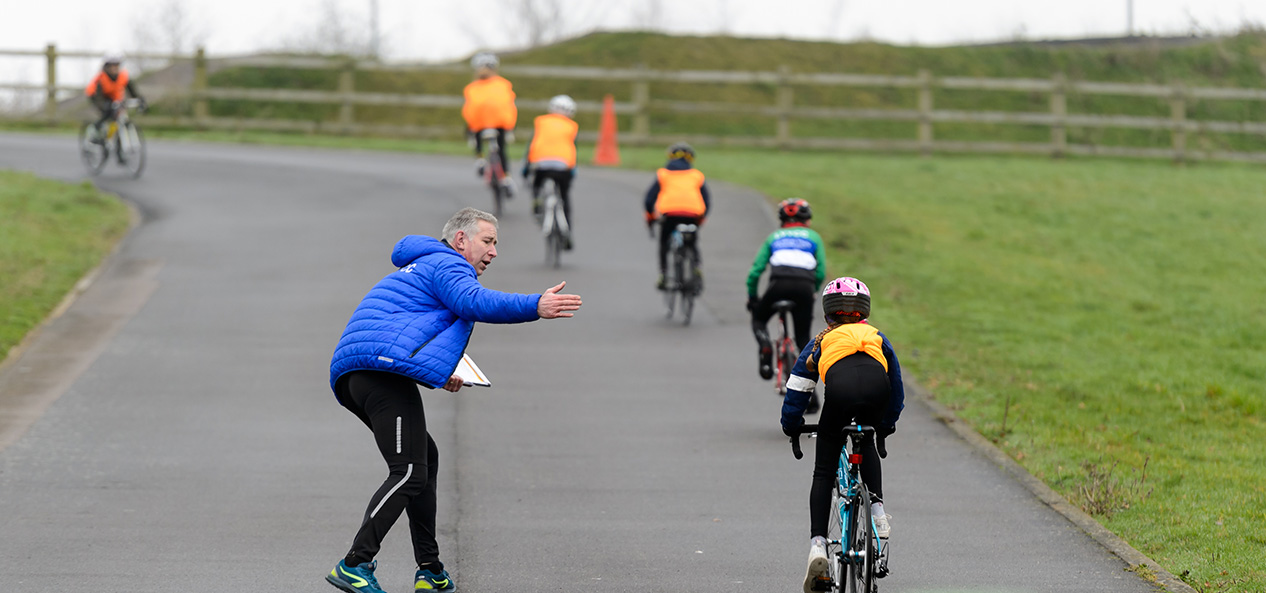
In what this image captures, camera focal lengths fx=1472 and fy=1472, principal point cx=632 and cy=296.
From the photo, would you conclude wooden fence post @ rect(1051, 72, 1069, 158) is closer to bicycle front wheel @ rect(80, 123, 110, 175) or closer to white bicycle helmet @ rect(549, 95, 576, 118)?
white bicycle helmet @ rect(549, 95, 576, 118)

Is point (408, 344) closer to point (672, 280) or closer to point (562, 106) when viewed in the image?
point (672, 280)

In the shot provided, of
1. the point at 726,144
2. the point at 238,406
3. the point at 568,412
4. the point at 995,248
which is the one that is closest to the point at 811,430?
the point at 568,412

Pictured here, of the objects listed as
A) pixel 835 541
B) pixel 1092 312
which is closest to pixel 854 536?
pixel 835 541

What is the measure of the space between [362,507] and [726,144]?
24504 mm

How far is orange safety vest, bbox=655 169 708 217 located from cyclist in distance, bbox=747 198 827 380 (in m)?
3.75

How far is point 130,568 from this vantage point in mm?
7230

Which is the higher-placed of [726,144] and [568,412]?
[726,144]

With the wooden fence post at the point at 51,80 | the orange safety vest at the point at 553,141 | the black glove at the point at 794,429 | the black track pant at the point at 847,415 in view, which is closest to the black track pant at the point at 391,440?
the black glove at the point at 794,429

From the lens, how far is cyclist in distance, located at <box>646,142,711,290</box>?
48.5 feet

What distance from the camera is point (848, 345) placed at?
6305 mm

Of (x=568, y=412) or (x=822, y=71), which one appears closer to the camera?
(x=568, y=412)

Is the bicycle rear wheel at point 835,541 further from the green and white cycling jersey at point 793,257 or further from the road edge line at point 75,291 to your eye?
the road edge line at point 75,291

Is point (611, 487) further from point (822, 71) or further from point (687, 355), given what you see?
point (822, 71)

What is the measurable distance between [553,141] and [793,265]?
23.0 feet
